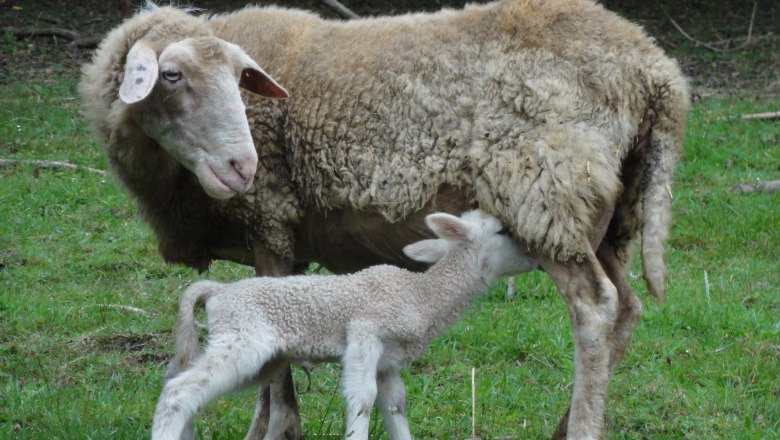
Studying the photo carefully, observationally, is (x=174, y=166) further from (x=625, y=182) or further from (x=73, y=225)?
(x=73, y=225)

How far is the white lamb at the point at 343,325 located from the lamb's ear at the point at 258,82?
108cm

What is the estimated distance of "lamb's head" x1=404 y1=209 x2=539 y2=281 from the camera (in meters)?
4.71

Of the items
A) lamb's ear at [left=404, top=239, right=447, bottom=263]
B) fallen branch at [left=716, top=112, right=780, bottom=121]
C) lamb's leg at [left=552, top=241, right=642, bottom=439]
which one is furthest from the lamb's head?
fallen branch at [left=716, top=112, right=780, bottom=121]

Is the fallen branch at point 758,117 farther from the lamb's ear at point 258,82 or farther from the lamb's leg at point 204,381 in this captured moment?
the lamb's leg at point 204,381

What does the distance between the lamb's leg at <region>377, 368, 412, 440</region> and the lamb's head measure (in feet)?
1.69

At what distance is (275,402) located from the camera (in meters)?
5.33

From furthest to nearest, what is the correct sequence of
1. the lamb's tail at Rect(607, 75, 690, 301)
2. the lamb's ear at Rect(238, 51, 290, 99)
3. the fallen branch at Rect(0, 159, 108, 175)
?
the fallen branch at Rect(0, 159, 108, 175)
the lamb's ear at Rect(238, 51, 290, 99)
the lamb's tail at Rect(607, 75, 690, 301)

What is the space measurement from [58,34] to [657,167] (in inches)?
388

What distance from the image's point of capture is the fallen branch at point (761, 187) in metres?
8.95

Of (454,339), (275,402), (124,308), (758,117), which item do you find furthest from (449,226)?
(758,117)

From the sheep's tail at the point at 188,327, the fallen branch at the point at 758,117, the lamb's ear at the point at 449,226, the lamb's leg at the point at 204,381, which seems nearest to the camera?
the lamb's leg at the point at 204,381

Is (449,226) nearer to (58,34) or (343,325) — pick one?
(343,325)

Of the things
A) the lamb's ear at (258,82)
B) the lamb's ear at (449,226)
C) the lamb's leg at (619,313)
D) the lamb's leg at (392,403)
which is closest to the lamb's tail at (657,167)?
the lamb's leg at (619,313)

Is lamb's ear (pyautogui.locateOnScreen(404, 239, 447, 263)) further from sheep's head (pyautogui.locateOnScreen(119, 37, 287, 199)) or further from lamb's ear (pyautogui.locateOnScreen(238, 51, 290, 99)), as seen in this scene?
lamb's ear (pyautogui.locateOnScreen(238, 51, 290, 99))
